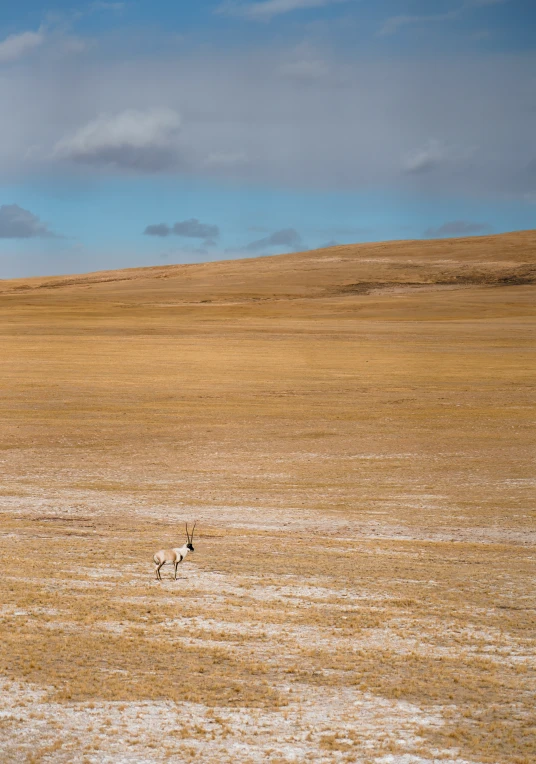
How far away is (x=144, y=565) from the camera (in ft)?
46.6

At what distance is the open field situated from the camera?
8.69 meters

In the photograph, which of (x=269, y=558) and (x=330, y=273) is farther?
(x=330, y=273)

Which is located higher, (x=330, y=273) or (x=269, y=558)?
(x=330, y=273)

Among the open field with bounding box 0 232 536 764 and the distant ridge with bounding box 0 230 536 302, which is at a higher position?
the distant ridge with bounding box 0 230 536 302

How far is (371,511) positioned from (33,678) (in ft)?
38.1

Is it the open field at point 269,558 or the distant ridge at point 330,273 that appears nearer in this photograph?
the open field at point 269,558

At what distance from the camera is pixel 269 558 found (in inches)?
593

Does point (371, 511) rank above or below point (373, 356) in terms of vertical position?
below

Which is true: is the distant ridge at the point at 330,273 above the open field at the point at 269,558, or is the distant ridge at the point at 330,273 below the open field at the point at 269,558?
above

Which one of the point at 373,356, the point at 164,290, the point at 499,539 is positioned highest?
the point at 164,290

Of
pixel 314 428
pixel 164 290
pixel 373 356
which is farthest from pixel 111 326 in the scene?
pixel 314 428

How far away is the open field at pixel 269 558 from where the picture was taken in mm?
8688

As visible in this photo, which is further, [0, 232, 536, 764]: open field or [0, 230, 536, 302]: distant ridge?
[0, 230, 536, 302]: distant ridge

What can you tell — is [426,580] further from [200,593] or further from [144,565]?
[144,565]
